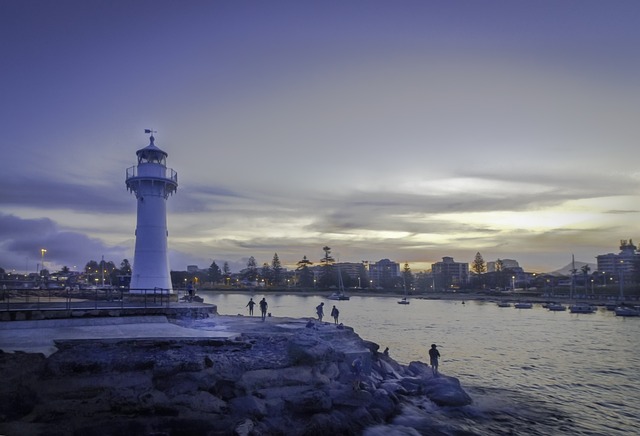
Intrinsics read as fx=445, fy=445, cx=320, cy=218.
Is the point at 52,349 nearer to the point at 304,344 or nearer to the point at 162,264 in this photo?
the point at 304,344

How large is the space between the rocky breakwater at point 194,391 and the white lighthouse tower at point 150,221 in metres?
13.6

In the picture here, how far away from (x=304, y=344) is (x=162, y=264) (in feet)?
54.6

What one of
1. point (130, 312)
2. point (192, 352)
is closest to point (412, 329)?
point (130, 312)

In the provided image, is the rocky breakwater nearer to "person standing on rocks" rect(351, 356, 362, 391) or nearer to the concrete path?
"person standing on rocks" rect(351, 356, 362, 391)

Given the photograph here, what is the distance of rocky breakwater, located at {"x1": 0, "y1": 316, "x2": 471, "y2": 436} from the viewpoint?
11.1 metres

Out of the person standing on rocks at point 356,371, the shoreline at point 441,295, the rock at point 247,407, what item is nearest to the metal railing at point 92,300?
the rock at point 247,407

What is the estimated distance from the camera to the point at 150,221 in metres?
29.5

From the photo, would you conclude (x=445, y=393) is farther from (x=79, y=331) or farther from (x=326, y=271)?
(x=326, y=271)

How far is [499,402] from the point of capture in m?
18.0

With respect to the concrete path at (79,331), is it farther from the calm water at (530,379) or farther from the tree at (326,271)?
the tree at (326,271)

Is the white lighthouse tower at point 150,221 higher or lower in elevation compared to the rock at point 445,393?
higher

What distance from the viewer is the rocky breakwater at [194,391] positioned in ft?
36.5

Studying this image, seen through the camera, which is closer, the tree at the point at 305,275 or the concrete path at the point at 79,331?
the concrete path at the point at 79,331

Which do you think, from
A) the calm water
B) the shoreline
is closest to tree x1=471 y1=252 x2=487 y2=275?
the shoreline
